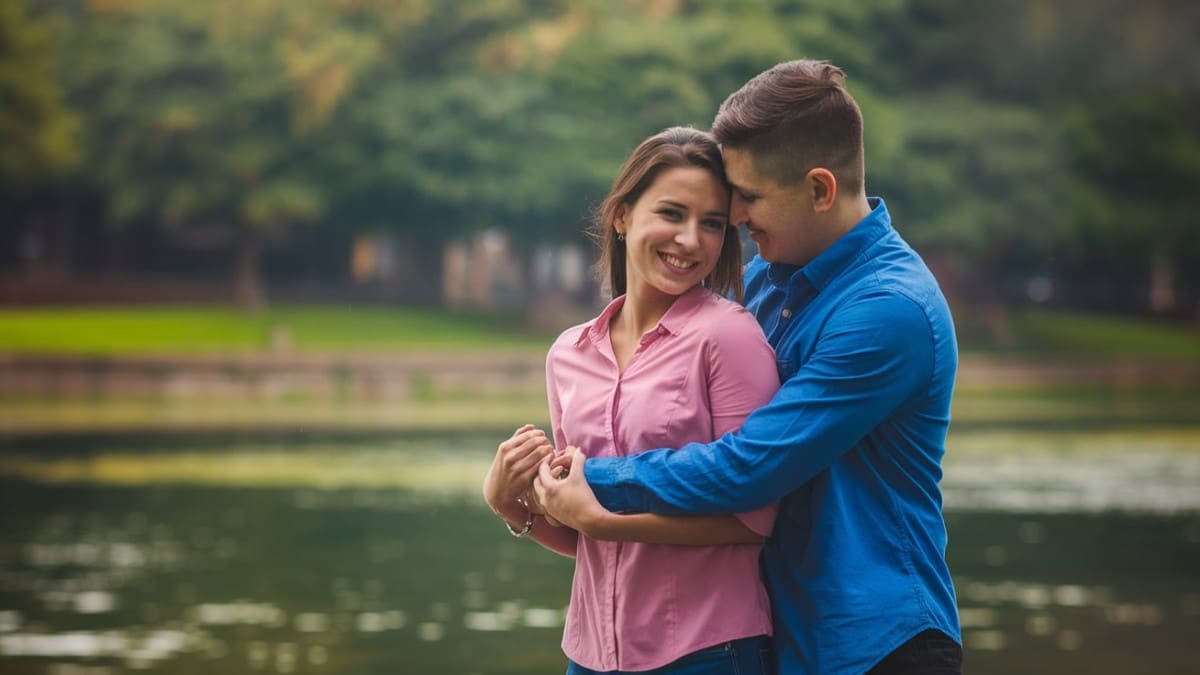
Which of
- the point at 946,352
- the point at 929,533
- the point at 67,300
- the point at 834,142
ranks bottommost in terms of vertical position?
the point at 67,300

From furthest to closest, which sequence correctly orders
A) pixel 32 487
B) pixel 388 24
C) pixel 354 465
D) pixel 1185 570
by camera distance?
pixel 388 24
pixel 354 465
pixel 32 487
pixel 1185 570

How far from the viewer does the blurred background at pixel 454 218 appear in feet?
61.4

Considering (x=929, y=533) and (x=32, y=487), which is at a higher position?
(x=929, y=533)

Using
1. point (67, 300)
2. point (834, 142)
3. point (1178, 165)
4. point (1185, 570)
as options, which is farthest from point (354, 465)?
point (1178, 165)

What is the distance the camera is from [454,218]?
36.8 metres

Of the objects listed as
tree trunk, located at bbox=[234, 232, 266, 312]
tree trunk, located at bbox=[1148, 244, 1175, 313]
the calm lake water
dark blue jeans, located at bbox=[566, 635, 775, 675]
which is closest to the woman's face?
dark blue jeans, located at bbox=[566, 635, 775, 675]

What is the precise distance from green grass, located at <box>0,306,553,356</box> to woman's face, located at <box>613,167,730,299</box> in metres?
26.5

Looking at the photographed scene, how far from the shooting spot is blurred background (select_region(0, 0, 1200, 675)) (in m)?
18.7

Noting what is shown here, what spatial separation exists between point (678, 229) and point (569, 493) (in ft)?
1.36

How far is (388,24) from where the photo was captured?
36156mm

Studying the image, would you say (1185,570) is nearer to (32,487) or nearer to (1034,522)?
(1034,522)

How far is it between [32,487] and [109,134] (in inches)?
859

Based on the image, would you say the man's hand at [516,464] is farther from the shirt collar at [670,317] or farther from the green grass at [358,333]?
the green grass at [358,333]

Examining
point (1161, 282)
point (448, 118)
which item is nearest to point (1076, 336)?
point (1161, 282)
